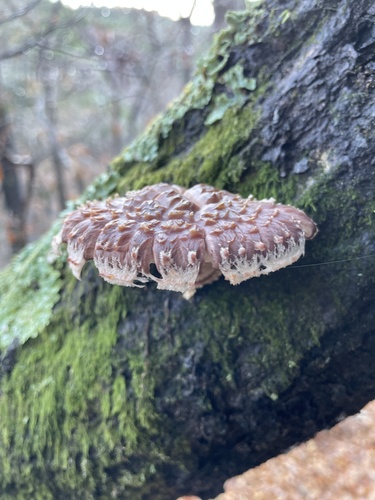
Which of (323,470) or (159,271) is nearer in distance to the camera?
Result: (159,271)

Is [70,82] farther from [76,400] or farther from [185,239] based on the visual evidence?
[185,239]

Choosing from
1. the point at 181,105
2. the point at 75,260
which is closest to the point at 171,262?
the point at 75,260

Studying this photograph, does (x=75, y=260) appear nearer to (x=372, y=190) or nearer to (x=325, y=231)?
(x=325, y=231)

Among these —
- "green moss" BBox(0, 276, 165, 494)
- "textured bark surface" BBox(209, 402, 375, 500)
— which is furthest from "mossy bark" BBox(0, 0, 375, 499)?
"textured bark surface" BBox(209, 402, 375, 500)

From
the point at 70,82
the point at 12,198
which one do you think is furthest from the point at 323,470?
the point at 70,82

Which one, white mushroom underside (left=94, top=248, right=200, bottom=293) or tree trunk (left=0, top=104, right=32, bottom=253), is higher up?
white mushroom underside (left=94, top=248, right=200, bottom=293)

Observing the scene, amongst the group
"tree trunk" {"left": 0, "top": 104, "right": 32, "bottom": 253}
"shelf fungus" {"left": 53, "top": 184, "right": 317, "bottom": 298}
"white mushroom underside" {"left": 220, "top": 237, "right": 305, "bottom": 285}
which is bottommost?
"tree trunk" {"left": 0, "top": 104, "right": 32, "bottom": 253}

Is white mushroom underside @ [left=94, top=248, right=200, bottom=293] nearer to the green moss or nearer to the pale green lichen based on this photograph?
the green moss
